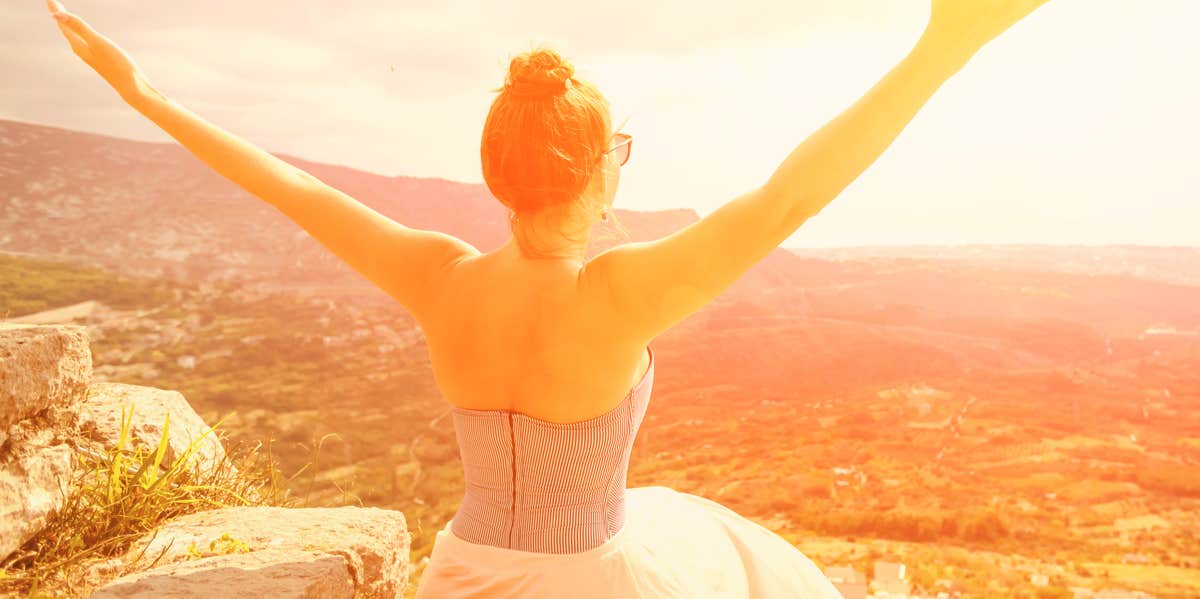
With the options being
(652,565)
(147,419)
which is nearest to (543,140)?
(652,565)

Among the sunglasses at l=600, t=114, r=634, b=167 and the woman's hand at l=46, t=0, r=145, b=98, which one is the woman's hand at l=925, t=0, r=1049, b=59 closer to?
the sunglasses at l=600, t=114, r=634, b=167

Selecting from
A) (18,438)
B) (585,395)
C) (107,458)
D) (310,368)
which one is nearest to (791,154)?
(585,395)

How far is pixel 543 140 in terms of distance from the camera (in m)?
1.20

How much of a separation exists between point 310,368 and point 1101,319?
1376 centimetres

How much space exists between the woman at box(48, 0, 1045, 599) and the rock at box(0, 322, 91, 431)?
0.89 metres

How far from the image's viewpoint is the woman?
114cm

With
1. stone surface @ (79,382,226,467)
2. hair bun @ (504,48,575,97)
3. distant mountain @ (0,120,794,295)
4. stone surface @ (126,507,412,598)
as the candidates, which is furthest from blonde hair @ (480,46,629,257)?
distant mountain @ (0,120,794,295)

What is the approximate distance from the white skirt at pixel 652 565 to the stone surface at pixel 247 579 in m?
0.32

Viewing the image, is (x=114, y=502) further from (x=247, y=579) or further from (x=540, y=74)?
(x=540, y=74)

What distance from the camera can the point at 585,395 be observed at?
124 centimetres

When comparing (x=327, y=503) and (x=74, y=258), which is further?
(x=74, y=258)

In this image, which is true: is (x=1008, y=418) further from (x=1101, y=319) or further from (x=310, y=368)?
(x=310, y=368)

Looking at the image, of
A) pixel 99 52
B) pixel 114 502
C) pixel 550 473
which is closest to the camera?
pixel 550 473

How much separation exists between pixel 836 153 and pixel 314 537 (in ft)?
5.27
